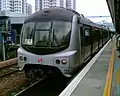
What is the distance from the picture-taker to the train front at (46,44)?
33.3 feet

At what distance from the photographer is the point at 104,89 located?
26.3 feet

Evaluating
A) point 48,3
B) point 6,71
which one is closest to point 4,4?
point 48,3

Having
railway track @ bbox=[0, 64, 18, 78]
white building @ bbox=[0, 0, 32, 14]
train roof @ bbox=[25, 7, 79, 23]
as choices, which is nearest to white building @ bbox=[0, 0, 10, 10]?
white building @ bbox=[0, 0, 32, 14]

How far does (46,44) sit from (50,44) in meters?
0.14

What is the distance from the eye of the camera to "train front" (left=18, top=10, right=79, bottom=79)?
10.1 m

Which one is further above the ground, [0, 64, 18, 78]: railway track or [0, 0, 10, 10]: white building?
[0, 0, 10, 10]: white building

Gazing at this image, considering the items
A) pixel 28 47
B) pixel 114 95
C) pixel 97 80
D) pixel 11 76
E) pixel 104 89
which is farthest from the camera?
pixel 11 76

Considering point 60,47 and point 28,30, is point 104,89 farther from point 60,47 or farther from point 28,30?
point 28,30

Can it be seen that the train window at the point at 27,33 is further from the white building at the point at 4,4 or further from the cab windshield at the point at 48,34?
the white building at the point at 4,4

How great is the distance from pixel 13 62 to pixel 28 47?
30.8 ft

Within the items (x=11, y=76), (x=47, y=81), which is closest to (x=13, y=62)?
(x=11, y=76)

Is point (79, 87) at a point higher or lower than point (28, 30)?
lower

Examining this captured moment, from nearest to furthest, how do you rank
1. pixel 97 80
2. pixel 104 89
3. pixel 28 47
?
pixel 104 89
pixel 97 80
pixel 28 47

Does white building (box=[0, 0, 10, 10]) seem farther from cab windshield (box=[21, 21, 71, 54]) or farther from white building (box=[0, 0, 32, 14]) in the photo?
cab windshield (box=[21, 21, 71, 54])
